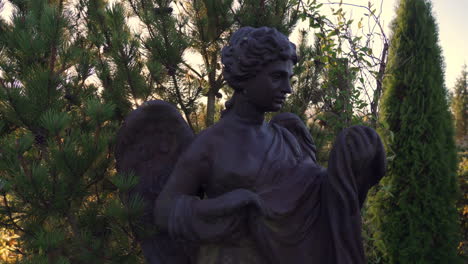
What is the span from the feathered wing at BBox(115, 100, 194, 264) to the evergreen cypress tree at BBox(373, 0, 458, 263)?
4255 millimetres

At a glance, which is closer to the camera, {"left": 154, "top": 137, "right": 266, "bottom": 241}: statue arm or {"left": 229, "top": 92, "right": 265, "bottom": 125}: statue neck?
{"left": 154, "top": 137, "right": 266, "bottom": 241}: statue arm

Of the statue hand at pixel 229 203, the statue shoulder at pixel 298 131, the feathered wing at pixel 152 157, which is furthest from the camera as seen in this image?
the statue shoulder at pixel 298 131

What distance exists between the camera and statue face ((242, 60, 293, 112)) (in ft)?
6.28

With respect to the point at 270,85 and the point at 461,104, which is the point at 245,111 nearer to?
the point at 270,85

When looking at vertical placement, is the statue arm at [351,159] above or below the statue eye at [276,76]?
below

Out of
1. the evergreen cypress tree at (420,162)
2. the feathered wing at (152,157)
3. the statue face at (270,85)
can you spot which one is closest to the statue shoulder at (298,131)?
the statue face at (270,85)

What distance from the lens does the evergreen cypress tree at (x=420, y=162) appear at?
19.6 ft

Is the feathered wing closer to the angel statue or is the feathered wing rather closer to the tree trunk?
the angel statue

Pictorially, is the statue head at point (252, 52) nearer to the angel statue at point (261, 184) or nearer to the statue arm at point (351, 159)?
the angel statue at point (261, 184)

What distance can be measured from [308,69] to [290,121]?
6.01ft

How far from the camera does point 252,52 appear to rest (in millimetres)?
1899

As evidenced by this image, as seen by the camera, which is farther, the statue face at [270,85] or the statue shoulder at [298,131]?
the statue shoulder at [298,131]

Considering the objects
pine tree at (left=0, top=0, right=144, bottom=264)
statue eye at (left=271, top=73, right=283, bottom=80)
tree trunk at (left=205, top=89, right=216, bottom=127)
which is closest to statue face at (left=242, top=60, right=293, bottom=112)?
statue eye at (left=271, top=73, right=283, bottom=80)

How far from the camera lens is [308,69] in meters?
4.04
